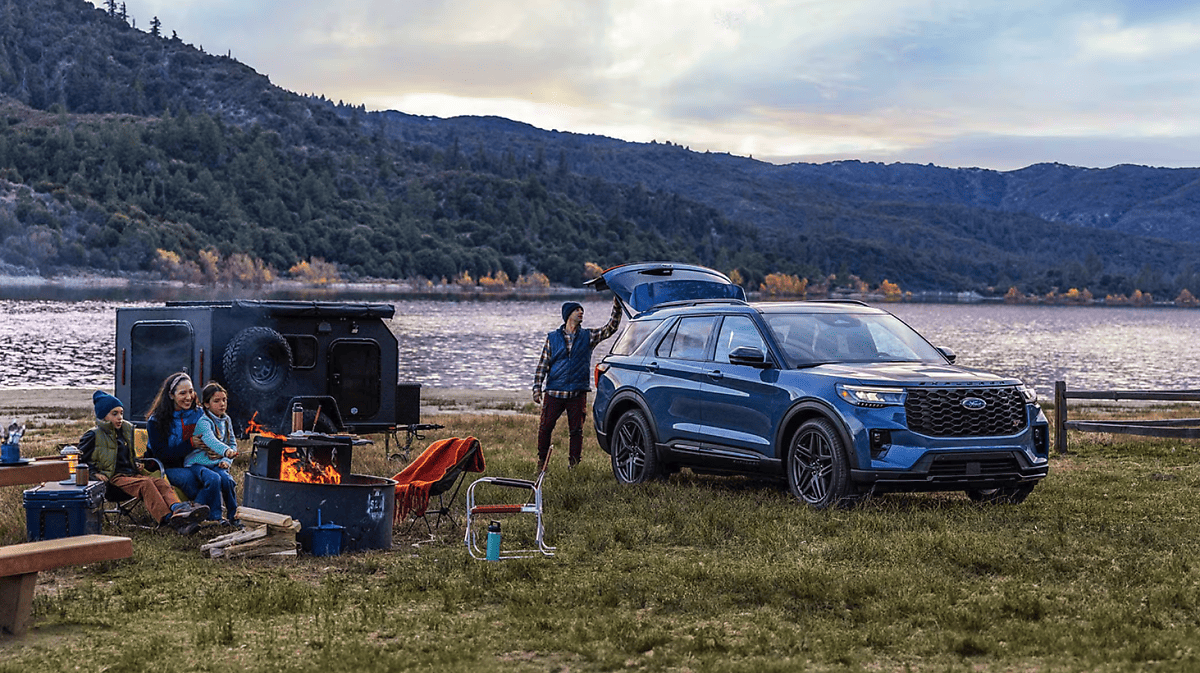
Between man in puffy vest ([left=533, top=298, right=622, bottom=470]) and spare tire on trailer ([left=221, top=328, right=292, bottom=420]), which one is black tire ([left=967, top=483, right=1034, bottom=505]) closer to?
man in puffy vest ([left=533, top=298, right=622, bottom=470])

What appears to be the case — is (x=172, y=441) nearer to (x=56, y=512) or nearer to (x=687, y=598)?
(x=56, y=512)

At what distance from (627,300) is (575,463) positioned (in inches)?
115

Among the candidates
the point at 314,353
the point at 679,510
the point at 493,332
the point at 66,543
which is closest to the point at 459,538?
the point at 679,510

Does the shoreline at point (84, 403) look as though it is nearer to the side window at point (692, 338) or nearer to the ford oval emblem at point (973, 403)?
the side window at point (692, 338)

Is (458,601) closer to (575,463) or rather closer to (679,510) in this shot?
(679,510)

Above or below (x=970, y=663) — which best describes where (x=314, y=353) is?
above

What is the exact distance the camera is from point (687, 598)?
8.01 metres

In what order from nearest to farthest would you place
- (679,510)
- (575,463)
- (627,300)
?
(679,510), (575,463), (627,300)

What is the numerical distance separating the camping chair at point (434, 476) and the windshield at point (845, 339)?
3.25m

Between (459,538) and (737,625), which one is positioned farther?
(459,538)

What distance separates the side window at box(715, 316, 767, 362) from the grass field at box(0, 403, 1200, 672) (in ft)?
6.16

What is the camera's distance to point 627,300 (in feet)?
57.5

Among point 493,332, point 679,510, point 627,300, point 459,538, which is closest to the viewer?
point 459,538

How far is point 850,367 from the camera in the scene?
12.1m
